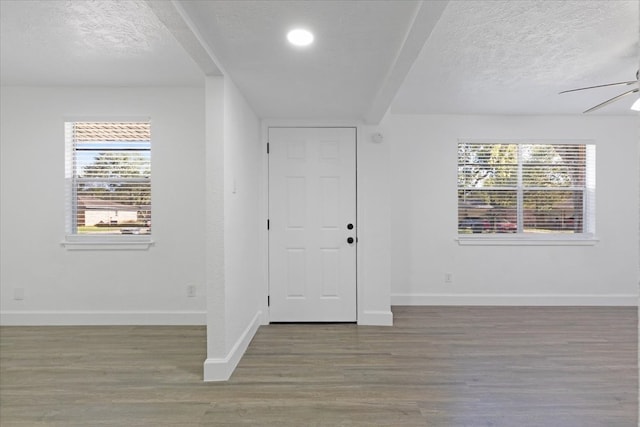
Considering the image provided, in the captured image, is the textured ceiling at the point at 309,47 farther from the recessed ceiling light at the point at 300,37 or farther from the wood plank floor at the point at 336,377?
the wood plank floor at the point at 336,377

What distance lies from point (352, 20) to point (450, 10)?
74 cm

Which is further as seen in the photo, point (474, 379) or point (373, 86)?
point (373, 86)

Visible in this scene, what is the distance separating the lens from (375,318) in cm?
387

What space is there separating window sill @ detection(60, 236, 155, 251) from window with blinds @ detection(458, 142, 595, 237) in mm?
3831

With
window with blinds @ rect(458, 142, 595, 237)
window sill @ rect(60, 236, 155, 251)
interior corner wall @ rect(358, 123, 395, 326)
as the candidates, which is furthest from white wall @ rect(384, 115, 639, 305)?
window sill @ rect(60, 236, 155, 251)

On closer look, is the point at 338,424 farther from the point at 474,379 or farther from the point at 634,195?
the point at 634,195

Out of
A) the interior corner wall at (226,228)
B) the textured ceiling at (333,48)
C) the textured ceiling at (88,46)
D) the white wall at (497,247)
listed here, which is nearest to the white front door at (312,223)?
the textured ceiling at (333,48)

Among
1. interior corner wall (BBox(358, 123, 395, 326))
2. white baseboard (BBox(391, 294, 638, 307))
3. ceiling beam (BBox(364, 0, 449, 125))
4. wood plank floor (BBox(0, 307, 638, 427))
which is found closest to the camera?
ceiling beam (BBox(364, 0, 449, 125))

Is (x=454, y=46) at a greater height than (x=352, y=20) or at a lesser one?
greater

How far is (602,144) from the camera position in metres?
4.60

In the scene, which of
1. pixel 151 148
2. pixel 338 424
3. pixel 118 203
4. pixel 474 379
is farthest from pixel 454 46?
pixel 118 203

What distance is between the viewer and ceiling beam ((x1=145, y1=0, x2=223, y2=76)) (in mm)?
1679

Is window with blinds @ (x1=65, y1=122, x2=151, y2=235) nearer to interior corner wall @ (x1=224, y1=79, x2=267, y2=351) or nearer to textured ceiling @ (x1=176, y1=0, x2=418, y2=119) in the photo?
interior corner wall @ (x1=224, y1=79, x2=267, y2=351)

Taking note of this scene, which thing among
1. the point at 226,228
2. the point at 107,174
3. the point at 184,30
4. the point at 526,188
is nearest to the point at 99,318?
the point at 107,174
